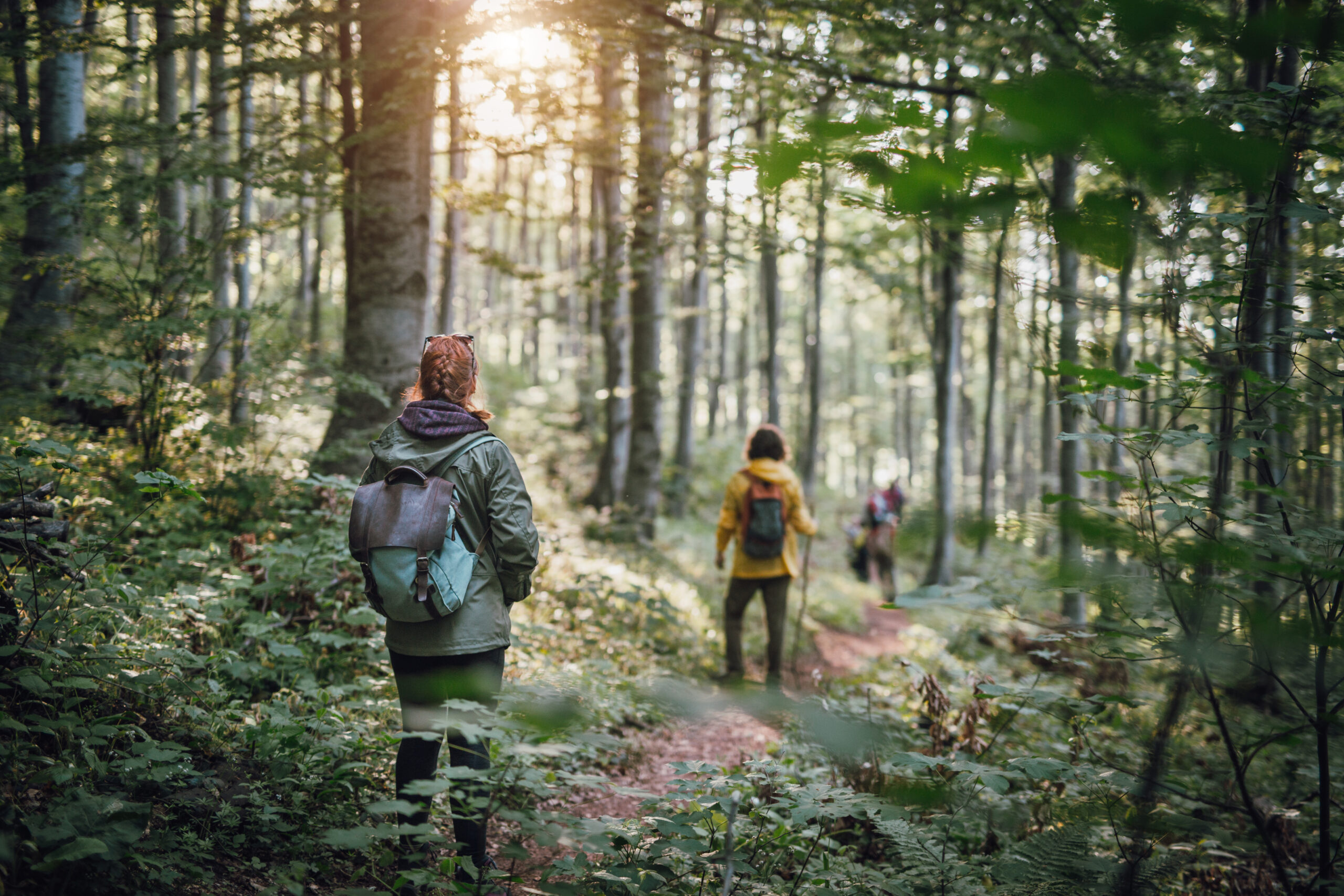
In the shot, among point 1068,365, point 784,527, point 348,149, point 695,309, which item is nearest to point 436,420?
point 1068,365

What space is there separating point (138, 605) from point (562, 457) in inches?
524

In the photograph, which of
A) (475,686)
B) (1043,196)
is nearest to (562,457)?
(475,686)

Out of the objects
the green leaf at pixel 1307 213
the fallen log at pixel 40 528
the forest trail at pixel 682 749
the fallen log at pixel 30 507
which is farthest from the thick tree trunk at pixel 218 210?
the green leaf at pixel 1307 213

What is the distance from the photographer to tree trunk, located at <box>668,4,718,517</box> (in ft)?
27.2

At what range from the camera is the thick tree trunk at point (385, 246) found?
597cm

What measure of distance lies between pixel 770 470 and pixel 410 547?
4033 mm

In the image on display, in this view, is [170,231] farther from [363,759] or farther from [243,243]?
[363,759]

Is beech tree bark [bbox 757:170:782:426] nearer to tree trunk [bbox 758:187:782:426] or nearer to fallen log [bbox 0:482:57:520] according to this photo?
tree trunk [bbox 758:187:782:426]

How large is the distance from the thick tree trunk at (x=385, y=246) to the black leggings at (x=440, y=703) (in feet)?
12.0

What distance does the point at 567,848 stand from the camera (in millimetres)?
3602

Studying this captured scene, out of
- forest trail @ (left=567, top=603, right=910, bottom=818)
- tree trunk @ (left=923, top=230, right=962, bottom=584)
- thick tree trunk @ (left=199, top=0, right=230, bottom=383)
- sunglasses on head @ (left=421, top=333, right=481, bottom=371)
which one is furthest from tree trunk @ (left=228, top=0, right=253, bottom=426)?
tree trunk @ (left=923, top=230, right=962, bottom=584)

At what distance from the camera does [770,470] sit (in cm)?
626

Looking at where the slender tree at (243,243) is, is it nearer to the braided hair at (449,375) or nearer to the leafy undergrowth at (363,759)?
the leafy undergrowth at (363,759)

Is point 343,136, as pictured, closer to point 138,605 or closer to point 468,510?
point 138,605
